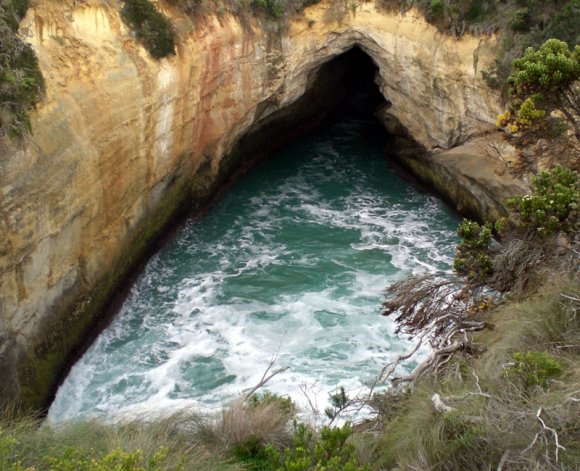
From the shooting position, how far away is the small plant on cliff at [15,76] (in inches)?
402

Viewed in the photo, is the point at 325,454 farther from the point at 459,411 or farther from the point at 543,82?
→ the point at 543,82

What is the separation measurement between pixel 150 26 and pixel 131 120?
7.14 feet

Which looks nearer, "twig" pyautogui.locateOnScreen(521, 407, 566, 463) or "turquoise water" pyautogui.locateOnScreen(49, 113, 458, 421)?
"twig" pyautogui.locateOnScreen(521, 407, 566, 463)

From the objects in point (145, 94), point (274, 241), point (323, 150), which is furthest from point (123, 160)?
point (323, 150)

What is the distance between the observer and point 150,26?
13.7m

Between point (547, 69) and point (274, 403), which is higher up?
point (547, 69)

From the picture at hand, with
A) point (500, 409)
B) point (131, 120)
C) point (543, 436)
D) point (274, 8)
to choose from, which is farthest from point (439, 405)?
point (274, 8)

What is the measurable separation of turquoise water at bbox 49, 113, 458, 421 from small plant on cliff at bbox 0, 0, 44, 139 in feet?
15.7

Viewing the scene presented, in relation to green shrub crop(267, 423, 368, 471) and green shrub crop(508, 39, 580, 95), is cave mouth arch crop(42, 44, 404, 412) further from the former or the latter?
green shrub crop(508, 39, 580, 95)

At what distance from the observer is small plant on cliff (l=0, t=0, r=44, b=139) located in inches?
402

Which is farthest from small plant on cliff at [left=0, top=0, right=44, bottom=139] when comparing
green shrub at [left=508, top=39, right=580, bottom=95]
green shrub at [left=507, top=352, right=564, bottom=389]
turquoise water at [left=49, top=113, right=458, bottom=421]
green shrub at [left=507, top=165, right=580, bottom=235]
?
green shrub at [left=507, top=352, right=564, bottom=389]

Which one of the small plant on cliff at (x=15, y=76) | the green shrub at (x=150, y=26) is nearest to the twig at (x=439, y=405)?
the small plant on cliff at (x=15, y=76)

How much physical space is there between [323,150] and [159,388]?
1276 centimetres

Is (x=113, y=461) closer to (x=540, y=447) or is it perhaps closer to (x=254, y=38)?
(x=540, y=447)
